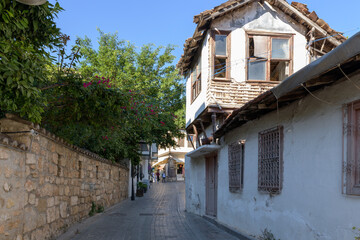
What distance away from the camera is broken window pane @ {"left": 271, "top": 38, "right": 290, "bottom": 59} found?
12.6m

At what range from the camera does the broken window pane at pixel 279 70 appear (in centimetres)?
1276

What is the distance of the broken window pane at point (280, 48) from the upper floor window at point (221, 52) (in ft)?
4.91

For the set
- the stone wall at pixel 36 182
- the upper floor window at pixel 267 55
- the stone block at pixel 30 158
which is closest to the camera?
the stone wall at pixel 36 182

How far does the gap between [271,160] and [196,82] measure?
24.7ft

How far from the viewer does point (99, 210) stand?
13.9 meters

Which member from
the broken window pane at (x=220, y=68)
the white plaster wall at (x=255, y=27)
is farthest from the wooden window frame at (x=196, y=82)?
Answer: the white plaster wall at (x=255, y=27)

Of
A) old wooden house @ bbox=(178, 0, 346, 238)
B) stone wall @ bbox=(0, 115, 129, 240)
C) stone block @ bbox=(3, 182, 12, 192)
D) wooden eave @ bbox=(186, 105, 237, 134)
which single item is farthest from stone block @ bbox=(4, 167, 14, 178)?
wooden eave @ bbox=(186, 105, 237, 134)

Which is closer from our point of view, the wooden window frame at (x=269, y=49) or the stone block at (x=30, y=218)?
the stone block at (x=30, y=218)

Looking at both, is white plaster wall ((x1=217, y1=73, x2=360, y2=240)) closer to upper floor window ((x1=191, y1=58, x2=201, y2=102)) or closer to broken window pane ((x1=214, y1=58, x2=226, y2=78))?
broken window pane ((x1=214, y1=58, x2=226, y2=78))

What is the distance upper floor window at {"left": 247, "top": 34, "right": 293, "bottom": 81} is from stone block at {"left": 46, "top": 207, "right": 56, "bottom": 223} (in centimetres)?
733

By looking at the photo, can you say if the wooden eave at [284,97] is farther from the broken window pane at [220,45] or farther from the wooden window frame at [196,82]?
the wooden window frame at [196,82]

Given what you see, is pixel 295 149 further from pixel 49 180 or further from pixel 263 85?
pixel 263 85

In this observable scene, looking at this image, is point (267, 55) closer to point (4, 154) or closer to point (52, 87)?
point (52, 87)

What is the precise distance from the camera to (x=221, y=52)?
41.6 feet
